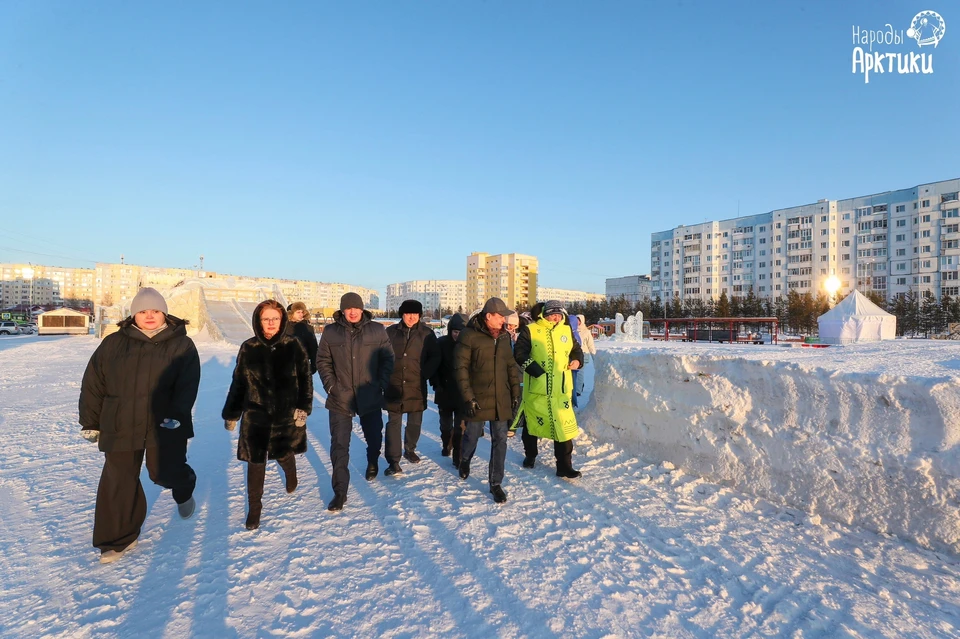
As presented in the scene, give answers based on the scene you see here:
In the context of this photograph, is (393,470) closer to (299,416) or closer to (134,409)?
(299,416)

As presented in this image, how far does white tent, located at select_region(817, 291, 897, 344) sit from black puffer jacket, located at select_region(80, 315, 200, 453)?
19235 millimetres

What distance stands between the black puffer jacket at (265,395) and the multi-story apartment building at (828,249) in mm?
76428

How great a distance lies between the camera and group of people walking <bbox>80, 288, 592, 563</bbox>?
3.20m

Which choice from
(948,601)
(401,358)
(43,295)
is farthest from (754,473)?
(43,295)

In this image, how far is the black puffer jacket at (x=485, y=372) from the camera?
4.35m

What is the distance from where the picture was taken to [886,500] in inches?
135

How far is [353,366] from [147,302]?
163cm

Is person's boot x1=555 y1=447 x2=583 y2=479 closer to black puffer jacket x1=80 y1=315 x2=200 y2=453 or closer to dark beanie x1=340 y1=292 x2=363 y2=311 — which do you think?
dark beanie x1=340 y1=292 x2=363 y2=311

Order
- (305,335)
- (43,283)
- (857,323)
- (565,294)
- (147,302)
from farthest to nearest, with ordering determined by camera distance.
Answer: (565,294), (43,283), (857,323), (305,335), (147,302)

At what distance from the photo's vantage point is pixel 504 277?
120688mm

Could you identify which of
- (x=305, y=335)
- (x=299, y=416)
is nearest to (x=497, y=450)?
(x=299, y=416)

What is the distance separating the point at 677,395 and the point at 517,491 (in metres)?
1.93

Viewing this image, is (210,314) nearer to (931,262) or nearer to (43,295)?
(931,262)

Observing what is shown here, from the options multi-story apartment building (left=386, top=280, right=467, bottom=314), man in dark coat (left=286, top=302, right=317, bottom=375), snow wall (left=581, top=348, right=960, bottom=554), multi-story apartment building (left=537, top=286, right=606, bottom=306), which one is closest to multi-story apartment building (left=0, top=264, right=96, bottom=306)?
multi-story apartment building (left=386, top=280, right=467, bottom=314)
